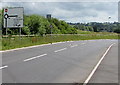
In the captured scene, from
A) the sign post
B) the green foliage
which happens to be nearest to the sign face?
the sign post

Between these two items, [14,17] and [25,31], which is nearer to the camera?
[14,17]

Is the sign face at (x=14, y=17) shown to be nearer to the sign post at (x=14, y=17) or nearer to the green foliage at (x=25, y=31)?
the sign post at (x=14, y=17)

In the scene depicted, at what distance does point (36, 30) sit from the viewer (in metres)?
78.1

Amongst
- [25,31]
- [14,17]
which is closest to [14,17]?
[14,17]

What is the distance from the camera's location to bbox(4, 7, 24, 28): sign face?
1347 inches

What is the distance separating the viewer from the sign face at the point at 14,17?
112 feet

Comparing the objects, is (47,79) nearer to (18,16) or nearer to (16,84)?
(16,84)

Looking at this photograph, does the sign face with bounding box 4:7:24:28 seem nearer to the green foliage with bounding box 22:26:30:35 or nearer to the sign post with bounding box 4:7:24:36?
the sign post with bounding box 4:7:24:36

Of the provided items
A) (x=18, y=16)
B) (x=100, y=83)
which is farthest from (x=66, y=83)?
(x=18, y=16)

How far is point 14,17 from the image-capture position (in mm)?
34219

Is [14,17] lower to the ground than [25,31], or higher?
higher

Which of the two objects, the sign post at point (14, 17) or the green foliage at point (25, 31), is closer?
the sign post at point (14, 17)

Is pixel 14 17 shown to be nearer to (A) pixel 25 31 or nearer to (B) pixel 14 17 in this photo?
Result: (B) pixel 14 17

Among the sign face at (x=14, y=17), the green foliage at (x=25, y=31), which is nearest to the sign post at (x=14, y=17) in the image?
the sign face at (x=14, y=17)
